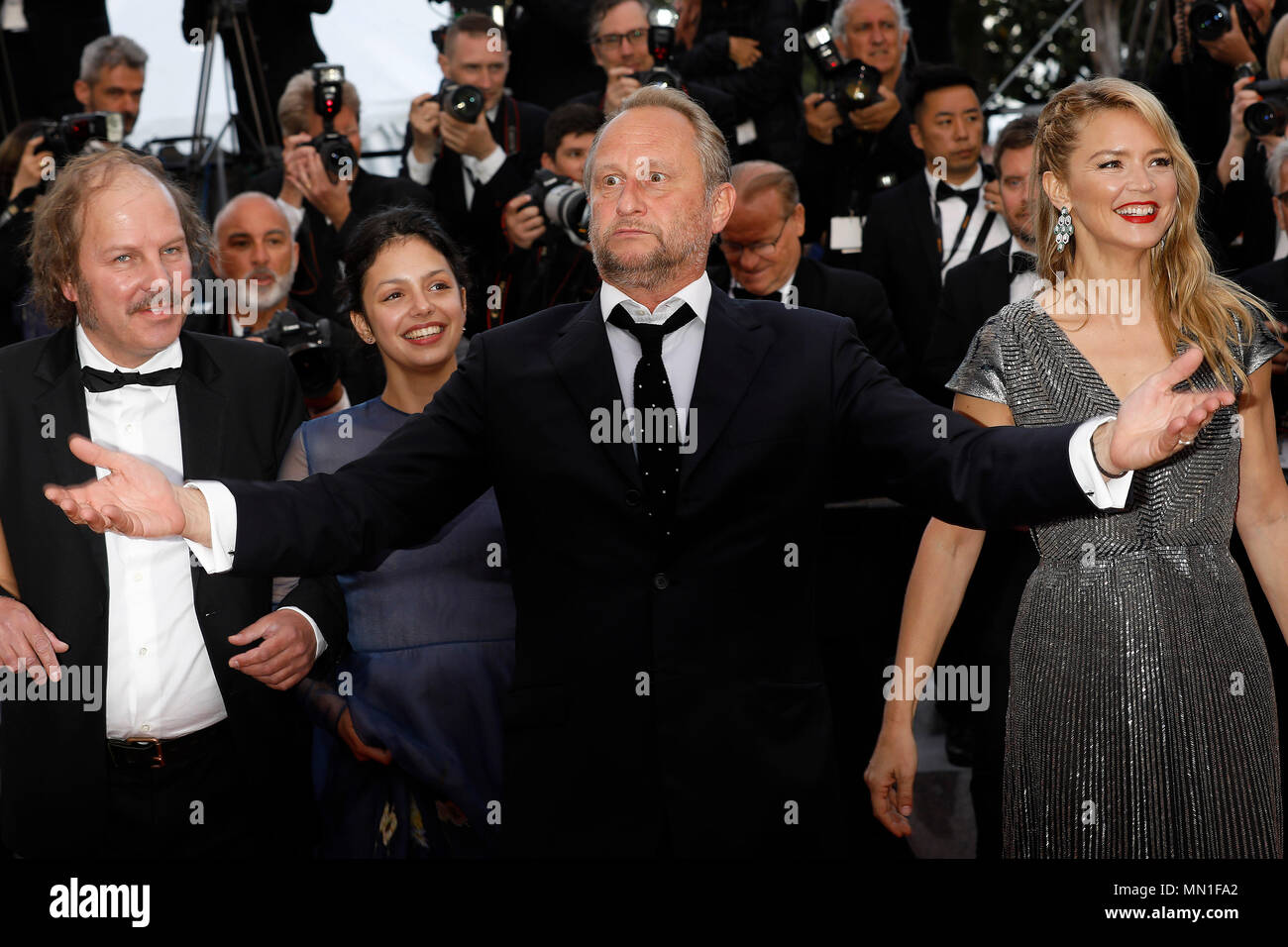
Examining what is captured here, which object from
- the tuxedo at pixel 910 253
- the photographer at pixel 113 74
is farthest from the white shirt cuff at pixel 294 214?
the tuxedo at pixel 910 253

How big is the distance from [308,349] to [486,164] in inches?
52.2

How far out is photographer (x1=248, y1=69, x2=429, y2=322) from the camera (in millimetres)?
4508

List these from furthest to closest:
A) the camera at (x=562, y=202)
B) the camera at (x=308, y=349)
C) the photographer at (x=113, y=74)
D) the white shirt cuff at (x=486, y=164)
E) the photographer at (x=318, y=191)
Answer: the photographer at (x=113, y=74) < the white shirt cuff at (x=486, y=164) < the photographer at (x=318, y=191) < the camera at (x=562, y=202) < the camera at (x=308, y=349)

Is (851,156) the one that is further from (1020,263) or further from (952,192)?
(1020,263)

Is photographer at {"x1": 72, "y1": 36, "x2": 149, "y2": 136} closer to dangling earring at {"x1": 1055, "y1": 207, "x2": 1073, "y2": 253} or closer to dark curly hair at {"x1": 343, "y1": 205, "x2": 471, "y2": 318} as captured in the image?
dark curly hair at {"x1": 343, "y1": 205, "x2": 471, "y2": 318}

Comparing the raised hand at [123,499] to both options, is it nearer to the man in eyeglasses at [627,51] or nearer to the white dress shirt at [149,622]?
the white dress shirt at [149,622]

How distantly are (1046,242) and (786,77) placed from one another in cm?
278

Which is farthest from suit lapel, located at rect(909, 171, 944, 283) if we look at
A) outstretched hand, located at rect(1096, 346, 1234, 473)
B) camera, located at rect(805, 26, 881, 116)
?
outstretched hand, located at rect(1096, 346, 1234, 473)

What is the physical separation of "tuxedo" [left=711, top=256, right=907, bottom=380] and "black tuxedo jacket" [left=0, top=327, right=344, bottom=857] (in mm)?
1689

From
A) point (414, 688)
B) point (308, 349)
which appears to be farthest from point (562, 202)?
point (414, 688)

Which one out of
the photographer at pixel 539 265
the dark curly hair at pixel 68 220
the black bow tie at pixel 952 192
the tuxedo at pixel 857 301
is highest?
the black bow tie at pixel 952 192

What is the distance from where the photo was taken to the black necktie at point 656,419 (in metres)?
2.04

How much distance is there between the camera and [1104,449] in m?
1.74
